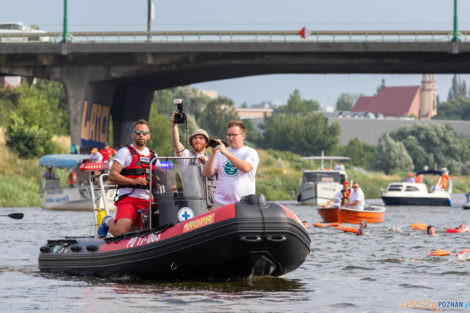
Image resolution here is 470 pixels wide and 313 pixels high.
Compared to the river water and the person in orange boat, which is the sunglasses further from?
the person in orange boat

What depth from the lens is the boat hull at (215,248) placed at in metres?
11.9

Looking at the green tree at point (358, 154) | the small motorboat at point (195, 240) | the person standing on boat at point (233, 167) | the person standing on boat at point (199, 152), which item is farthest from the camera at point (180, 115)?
the green tree at point (358, 154)

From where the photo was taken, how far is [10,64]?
165 ft

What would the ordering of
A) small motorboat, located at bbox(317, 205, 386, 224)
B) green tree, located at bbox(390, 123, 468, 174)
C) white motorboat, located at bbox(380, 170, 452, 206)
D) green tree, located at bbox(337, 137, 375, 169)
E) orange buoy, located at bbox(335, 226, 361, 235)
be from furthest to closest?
green tree, located at bbox(337, 137, 375, 169) < green tree, located at bbox(390, 123, 468, 174) < white motorboat, located at bbox(380, 170, 452, 206) < small motorboat, located at bbox(317, 205, 386, 224) < orange buoy, located at bbox(335, 226, 361, 235)

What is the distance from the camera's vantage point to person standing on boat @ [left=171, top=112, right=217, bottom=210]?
1264 cm

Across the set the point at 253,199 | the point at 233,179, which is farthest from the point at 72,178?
the point at 253,199

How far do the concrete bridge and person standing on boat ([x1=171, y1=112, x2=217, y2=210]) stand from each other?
33.5 meters

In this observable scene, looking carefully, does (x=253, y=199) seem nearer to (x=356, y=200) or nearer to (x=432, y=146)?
(x=356, y=200)

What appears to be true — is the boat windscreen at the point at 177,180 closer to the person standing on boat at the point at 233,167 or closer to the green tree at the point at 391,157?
the person standing on boat at the point at 233,167

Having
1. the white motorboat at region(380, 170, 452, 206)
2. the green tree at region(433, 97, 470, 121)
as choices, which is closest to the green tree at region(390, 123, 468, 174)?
the green tree at region(433, 97, 470, 121)

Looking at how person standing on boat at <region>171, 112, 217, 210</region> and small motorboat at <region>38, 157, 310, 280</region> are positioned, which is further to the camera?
person standing on boat at <region>171, 112, 217, 210</region>

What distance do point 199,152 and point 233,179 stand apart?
770 mm

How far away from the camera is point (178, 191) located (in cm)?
1281

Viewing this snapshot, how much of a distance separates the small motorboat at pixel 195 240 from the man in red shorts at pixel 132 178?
0.60 ft
